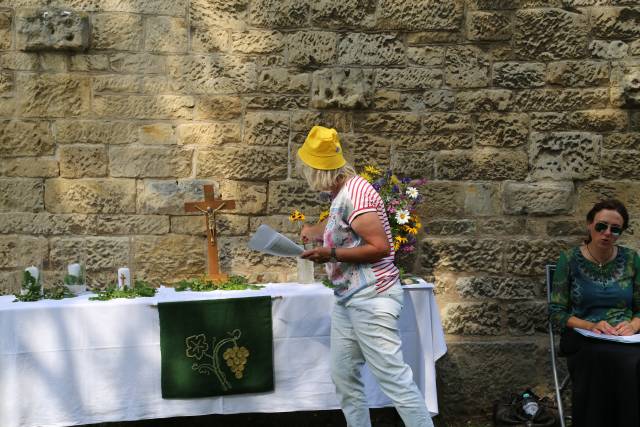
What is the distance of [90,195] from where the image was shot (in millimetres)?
4941

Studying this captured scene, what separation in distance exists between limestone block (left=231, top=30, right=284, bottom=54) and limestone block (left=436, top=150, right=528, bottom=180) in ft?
4.61

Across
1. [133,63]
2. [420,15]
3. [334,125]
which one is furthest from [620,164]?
[133,63]

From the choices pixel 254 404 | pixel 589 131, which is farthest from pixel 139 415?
pixel 589 131

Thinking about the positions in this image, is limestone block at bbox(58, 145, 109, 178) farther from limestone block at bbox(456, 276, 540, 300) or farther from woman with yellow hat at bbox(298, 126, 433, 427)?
limestone block at bbox(456, 276, 540, 300)

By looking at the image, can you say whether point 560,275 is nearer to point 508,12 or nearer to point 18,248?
point 508,12

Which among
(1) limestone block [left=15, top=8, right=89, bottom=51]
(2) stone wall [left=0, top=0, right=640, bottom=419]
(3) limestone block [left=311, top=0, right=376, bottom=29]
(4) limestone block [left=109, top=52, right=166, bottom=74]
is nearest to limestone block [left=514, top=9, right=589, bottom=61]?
(2) stone wall [left=0, top=0, right=640, bottom=419]

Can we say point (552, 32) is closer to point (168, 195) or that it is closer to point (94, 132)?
point (168, 195)

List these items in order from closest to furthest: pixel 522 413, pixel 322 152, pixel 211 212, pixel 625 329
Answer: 1. pixel 322 152
2. pixel 625 329
3. pixel 522 413
4. pixel 211 212

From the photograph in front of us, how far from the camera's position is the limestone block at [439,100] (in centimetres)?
512

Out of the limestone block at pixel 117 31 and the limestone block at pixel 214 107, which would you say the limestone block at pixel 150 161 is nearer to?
the limestone block at pixel 214 107

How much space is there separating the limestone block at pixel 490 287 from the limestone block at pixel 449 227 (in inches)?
12.7

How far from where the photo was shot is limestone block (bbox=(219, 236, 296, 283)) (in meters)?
5.05

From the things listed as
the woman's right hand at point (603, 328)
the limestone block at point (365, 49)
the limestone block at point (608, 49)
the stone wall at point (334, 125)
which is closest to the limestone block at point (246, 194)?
the stone wall at point (334, 125)

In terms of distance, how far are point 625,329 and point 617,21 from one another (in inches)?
89.9
